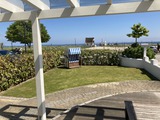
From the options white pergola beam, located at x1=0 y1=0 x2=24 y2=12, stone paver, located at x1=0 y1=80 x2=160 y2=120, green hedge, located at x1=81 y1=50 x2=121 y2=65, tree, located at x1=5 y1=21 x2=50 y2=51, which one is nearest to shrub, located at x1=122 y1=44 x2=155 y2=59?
green hedge, located at x1=81 y1=50 x2=121 y2=65

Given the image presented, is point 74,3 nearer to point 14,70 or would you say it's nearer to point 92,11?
point 92,11

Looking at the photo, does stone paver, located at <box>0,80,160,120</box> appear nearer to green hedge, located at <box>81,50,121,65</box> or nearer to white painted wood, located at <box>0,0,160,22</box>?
white painted wood, located at <box>0,0,160,22</box>

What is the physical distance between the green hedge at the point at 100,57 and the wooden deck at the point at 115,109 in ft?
33.2

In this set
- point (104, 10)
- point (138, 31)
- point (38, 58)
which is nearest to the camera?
point (104, 10)

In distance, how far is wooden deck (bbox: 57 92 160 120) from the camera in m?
4.24

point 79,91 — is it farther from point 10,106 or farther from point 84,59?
point 84,59

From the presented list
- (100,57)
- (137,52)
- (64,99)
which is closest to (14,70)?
(64,99)

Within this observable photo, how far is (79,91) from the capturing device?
880 cm

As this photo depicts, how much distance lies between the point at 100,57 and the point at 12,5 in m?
13.1

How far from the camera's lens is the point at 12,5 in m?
4.62

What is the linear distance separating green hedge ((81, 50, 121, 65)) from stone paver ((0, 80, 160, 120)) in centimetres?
683

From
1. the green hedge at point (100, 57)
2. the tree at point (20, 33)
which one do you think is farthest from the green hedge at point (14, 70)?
the tree at point (20, 33)

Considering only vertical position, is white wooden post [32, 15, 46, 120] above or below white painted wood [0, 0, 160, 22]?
below

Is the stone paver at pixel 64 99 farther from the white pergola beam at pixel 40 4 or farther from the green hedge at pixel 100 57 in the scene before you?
the green hedge at pixel 100 57
